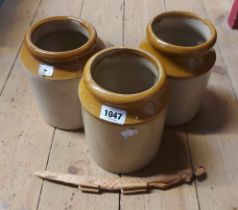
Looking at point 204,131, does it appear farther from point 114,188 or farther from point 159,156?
point 114,188

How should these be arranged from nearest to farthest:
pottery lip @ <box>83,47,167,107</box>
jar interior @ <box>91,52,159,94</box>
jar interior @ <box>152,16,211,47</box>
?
pottery lip @ <box>83,47,167,107</box>
jar interior @ <box>91,52,159,94</box>
jar interior @ <box>152,16,211,47</box>

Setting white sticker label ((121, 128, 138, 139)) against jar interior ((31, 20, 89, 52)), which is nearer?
white sticker label ((121, 128, 138, 139))

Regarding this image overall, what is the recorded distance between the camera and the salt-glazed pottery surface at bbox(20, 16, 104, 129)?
0.72m

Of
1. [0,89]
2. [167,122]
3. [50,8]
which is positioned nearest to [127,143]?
[167,122]

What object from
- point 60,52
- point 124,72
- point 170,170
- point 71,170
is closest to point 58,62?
point 60,52

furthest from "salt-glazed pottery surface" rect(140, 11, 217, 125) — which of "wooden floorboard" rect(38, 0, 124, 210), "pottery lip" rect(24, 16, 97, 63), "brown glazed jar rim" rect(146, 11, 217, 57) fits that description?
"wooden floorboard" rect(38, 0, 124, 210)

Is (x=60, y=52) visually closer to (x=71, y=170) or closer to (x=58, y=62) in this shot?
(x=58, y=62)

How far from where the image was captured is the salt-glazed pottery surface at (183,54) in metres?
0.74

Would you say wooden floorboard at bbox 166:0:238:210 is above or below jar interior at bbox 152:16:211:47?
below

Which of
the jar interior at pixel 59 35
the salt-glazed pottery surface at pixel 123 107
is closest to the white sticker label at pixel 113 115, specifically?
the salt-glazed pottery surface at pixel 123 107

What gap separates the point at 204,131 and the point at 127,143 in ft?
0.97

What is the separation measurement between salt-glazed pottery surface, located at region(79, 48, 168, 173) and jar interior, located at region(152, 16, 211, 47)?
14cm

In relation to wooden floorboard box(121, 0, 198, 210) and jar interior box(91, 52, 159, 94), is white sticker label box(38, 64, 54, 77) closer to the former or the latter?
jar interior box(91, 52, 159, 94)

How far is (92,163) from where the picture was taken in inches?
31.7
